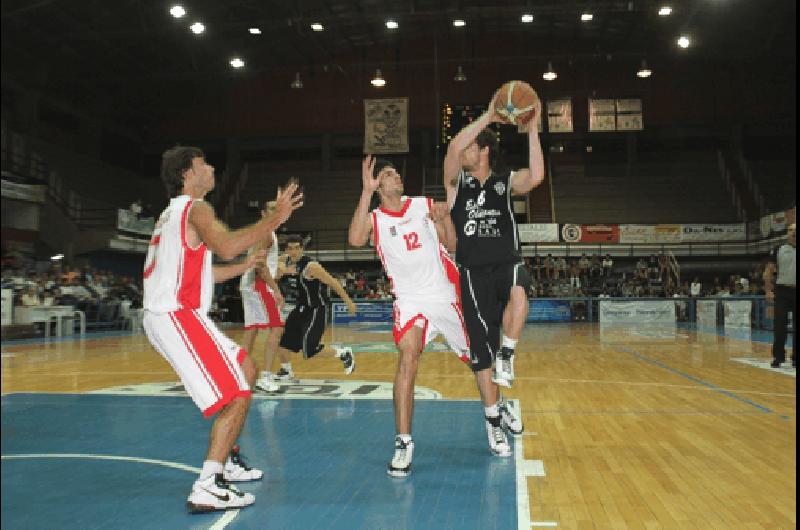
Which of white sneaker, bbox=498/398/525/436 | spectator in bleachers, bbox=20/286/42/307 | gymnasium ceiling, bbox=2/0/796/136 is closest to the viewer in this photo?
white sneaker, bbox=498/398/525/436

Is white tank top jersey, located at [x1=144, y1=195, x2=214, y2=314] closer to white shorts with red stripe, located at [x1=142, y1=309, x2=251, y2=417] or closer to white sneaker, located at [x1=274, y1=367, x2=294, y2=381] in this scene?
white shorts with red stripe, located at [x1=142, y1=309, x2=251, y2=417]

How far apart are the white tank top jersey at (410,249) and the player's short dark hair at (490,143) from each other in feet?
1.74

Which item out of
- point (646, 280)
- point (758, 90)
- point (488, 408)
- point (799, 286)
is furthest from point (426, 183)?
point (799, 286)

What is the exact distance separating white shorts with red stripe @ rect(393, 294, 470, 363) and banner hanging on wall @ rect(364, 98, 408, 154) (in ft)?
65.0

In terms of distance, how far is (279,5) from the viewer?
24.0 meters

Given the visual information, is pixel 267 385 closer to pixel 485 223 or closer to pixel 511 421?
pixel 511 421

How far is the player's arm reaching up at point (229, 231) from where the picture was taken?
10.5ft

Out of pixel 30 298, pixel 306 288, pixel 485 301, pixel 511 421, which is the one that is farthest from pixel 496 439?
pixel 30 298

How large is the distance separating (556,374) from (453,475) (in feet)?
18.4

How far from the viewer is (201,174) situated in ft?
11.9

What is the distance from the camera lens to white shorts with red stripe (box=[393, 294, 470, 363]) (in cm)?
448

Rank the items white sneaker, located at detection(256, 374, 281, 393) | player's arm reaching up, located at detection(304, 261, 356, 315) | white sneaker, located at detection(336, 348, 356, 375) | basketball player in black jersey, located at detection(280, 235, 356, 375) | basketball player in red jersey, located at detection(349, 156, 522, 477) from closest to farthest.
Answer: basketball player in red jersey, located at detection(349, 156, 522, 477) → white sneaker, located at detection(336, 348, 356, 375) → player's arm reaching up, located at detection(304, 261, 356, 315) → white sneaker, located at detection(256, 374, 281, 393) → basketball player in black jersey, located at detection(280, 235, 356, 375)

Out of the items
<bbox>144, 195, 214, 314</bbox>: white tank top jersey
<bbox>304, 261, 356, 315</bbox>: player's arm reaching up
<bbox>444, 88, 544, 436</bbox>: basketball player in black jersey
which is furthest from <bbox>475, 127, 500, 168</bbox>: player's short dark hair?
<bbox>304, 261, 356, 315</bbox>: player's arm reaching up

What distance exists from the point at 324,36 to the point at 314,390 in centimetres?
2374
